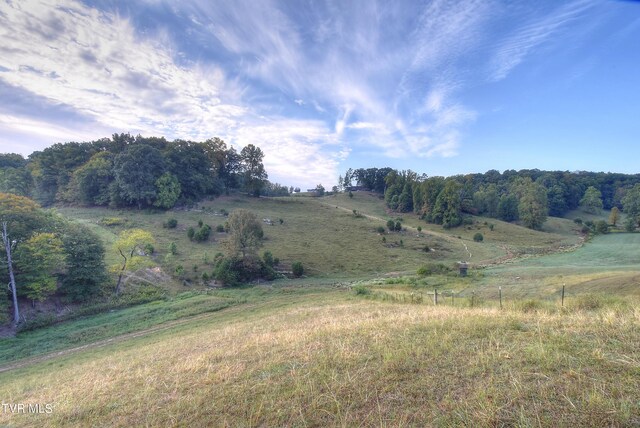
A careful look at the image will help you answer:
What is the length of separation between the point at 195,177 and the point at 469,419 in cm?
6772

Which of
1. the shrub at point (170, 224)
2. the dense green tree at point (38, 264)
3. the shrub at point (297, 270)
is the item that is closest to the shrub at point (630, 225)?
the shrub at point (297, 270)

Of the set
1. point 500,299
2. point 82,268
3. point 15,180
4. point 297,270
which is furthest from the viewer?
point 15,180

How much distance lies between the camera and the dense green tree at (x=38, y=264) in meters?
22.3

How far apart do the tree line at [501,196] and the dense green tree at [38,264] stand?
63.1m

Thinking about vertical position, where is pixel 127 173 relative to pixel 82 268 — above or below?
above

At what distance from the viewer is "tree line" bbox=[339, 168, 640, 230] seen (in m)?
67.2

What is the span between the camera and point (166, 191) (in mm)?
55438

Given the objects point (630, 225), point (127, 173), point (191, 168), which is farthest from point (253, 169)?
point (630, 225)

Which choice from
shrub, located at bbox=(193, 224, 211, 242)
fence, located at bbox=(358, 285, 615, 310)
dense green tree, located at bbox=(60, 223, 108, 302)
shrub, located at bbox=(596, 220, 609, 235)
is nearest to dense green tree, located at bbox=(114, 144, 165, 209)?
shrub, located at bbox=(193, 224, 211, 242)

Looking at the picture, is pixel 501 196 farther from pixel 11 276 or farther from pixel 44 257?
pixel 11 276

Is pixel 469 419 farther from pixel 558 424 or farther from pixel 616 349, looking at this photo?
pixel 616 349

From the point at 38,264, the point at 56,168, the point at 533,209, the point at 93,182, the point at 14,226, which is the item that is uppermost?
the point at 56,168

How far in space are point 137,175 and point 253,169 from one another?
96.3 ft

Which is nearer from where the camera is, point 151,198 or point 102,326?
point 102,326
